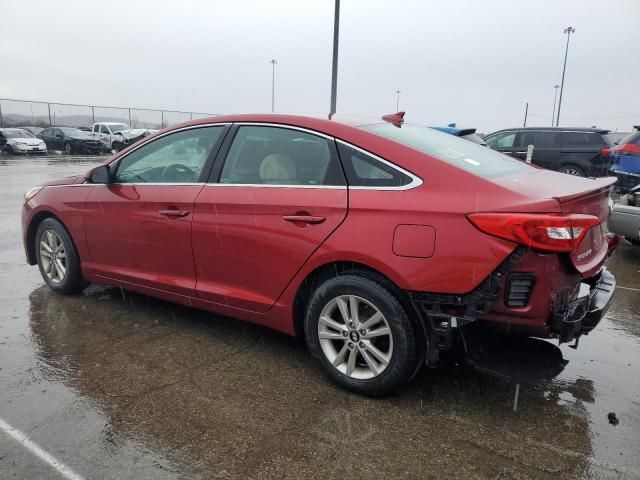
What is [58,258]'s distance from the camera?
4645mm

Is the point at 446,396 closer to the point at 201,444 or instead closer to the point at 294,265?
the point at 294,265

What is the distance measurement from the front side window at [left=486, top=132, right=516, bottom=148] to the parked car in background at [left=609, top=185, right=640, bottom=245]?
28.3 ft

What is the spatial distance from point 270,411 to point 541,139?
13.6m

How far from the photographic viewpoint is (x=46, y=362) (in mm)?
3406

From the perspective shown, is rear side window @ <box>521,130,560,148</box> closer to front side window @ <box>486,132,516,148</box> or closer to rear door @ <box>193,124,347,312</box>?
front side window @ <box>486,132,516,148</box>

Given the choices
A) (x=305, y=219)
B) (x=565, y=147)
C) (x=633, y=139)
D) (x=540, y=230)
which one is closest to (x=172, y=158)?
(x=305, y=219)

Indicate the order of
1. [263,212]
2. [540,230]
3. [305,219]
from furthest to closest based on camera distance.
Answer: [263,212], [305,219], [540,230]

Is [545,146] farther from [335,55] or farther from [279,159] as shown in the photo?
[279,159]

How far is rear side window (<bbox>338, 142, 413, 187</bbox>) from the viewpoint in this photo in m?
2.84

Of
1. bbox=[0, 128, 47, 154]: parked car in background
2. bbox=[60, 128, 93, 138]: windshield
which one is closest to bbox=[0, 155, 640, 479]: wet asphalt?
bbox=[0, 128, 47, 154]: parked car in background

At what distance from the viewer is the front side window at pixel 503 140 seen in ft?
48.2

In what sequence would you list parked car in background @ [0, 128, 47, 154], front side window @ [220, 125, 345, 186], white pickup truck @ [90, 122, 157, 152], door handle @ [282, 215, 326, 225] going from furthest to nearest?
white pickup truck @ [90, 122, 157, 152] → parked car in background @ [0, 128, 47, 154] → front side window @ [220, 125, 345, 186] → door handle @ [282, 215, 326, 225]

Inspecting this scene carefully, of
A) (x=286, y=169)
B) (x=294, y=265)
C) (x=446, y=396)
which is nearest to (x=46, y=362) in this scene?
(x=294, y=265)

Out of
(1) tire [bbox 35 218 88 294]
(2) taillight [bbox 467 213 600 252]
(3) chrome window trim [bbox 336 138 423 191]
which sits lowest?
(1) tire [bbox 35 218 88 294]
